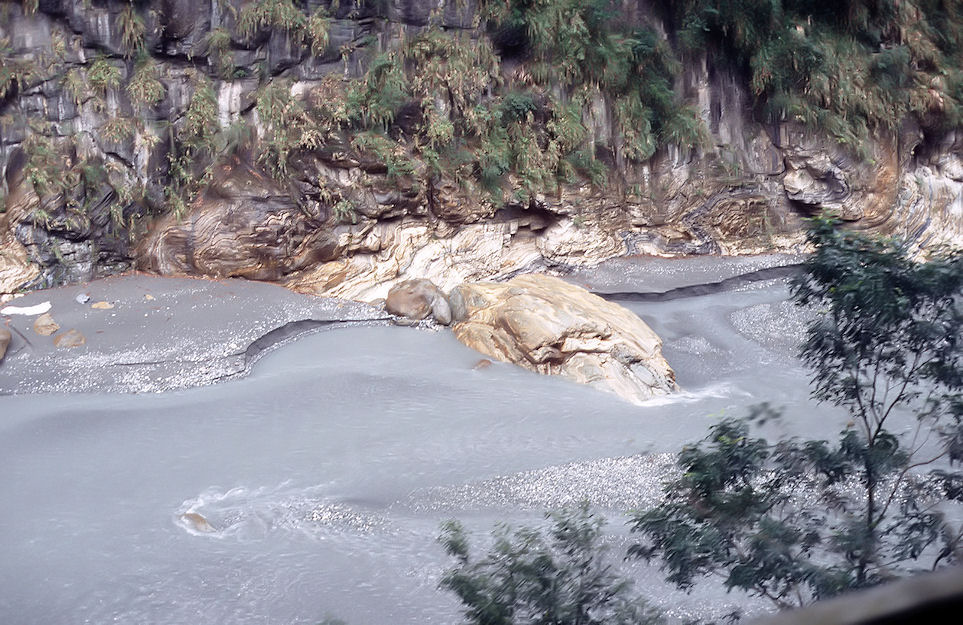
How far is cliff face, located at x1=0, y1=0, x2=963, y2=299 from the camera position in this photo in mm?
12836

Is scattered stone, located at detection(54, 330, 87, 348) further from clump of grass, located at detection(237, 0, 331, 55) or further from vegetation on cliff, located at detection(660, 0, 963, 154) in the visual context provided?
vegetation on cliff, located at detection(660, 0, 963, 154)

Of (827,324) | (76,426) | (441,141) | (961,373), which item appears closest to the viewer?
(961,373)

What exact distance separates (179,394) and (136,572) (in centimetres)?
362

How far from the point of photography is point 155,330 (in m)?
10.8

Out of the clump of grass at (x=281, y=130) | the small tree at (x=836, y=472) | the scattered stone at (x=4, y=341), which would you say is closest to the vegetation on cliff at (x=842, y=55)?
the clump of grass at (x=281, y=130)

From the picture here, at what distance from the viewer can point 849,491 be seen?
266 inches

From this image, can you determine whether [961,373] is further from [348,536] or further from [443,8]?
[443,8]

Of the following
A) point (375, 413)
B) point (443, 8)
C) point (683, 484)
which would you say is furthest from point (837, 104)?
point (683, 484)

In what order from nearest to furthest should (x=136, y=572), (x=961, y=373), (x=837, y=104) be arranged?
(x=961, y=373) → (x=136, y=572) → (x=837, y=104)

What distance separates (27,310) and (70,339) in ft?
4.59

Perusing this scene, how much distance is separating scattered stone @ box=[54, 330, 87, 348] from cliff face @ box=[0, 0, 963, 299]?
2.31 m

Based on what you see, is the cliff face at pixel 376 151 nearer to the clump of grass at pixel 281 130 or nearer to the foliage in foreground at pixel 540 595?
the clump of grass at pixel 281 130

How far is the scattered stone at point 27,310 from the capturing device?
11094 mm

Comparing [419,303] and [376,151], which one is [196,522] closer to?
[419,303]
